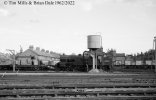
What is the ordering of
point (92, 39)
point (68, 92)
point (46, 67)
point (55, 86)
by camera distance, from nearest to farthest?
1. point (68, 92)
2. point (55, 86)
3. point (92, 39)
4. point (46, 67)

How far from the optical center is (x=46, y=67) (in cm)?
4288

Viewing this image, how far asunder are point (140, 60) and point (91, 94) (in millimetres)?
59821

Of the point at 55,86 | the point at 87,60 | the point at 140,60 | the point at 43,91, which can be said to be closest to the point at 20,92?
the point at 43,91

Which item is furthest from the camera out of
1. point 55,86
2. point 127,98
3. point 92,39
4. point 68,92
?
point 92,39

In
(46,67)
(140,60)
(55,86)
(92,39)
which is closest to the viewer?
(55,86)

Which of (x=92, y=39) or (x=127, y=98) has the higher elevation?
(x=92, y=39)

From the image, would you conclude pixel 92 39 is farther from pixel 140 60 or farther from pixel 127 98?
pixel 140 60

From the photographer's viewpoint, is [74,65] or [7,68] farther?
[7,68]

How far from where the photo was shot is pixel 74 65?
1607 inches

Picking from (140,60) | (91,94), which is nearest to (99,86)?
(91,94)

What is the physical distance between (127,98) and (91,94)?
82.6 inches

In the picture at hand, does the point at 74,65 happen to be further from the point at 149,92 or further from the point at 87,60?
the point at 149,92

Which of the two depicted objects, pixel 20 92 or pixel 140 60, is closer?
pixel 20 92

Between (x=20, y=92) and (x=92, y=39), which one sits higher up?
(x=92, y=39)
